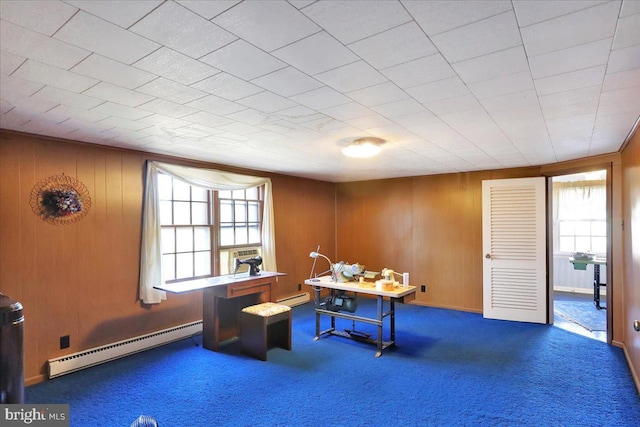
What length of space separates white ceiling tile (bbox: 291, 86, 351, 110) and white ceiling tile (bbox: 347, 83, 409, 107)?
8 centimetres

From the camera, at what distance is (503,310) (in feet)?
17.1

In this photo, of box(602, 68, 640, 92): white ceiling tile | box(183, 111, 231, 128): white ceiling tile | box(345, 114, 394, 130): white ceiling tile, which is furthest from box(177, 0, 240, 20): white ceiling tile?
box(602, 68, 640, 92): white ceiling tile

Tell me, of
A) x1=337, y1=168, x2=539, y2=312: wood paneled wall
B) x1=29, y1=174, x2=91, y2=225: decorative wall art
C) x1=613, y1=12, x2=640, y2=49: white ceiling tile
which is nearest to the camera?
x1=613, y1=12, x2=640, y2=49: white ceiling tile

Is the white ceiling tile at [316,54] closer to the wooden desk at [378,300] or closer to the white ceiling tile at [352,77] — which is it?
the white ceiling tile at [352,77]

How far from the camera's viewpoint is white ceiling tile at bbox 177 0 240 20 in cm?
131

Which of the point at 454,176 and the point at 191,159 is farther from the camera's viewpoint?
the point at 454,176

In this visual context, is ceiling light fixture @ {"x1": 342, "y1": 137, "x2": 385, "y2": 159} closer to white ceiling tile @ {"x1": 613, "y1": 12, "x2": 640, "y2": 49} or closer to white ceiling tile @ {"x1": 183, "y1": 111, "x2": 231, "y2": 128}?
white ceiling tile @ {"x1": 183, "y1": 111, "x2": 231, "y2": 128}

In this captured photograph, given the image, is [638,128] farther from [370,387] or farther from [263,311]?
[263,311]

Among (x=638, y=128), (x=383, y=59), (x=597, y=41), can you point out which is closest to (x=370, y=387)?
(x=383, y=59)

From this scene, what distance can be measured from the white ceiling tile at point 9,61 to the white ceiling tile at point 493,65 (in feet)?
7.11

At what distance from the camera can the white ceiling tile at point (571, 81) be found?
6.31 ft

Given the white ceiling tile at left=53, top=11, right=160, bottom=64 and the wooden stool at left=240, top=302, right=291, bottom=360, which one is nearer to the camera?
the white ceiling tile at left=53, top=11, right=160, bottom=64

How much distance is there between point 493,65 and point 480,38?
33 centimetres

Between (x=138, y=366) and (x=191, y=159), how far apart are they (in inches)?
94.9
